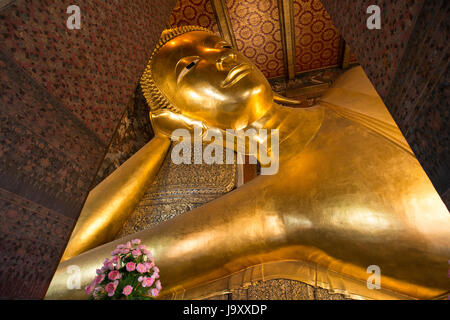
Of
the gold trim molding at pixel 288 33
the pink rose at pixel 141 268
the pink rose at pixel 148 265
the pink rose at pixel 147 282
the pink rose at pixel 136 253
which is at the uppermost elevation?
the gold trim molding at pixel 288 33

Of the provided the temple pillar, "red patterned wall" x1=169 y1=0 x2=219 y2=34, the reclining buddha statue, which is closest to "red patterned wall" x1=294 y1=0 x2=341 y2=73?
"red patterned wall" x1=169 y1=0 x2=219 y2=34

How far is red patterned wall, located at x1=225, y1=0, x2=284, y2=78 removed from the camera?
3312mm

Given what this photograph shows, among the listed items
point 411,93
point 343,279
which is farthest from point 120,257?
point 411,93

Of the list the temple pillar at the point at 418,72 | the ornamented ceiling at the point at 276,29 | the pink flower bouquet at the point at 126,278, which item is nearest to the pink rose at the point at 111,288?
the pink flower bouquet at the point at 126,278

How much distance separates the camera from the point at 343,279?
57.8 inches

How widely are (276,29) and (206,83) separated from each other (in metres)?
1.88

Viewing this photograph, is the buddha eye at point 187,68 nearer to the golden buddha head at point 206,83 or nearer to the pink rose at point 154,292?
the golden buddha head at point 206,83

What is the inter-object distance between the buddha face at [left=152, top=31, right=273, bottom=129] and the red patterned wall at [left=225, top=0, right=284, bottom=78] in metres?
1.13

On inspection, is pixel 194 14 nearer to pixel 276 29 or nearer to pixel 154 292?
pixel 276 29

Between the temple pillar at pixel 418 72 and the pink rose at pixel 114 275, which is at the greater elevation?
the temple pillar at pixel 418 72

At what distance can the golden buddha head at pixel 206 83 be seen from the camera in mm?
2240

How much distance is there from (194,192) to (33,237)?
2061 mm

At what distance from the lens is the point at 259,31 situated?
362 centimetres
